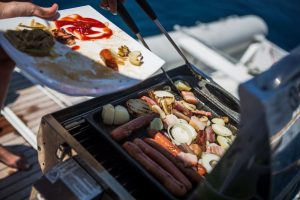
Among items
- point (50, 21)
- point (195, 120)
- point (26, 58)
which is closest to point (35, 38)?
point (26, 58)

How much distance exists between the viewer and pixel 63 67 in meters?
2.08

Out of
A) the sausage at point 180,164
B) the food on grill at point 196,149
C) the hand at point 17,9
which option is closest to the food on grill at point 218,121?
the food on grill at point 196,149

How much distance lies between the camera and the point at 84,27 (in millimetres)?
2545

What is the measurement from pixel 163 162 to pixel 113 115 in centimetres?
52

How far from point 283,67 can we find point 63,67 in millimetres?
1433

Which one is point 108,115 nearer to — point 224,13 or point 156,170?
point 156,170

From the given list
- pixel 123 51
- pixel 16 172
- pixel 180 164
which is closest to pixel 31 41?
pixel 123 51

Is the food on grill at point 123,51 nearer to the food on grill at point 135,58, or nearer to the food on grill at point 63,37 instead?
the food on grill at point 135,58

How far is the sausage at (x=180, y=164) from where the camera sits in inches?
77.5

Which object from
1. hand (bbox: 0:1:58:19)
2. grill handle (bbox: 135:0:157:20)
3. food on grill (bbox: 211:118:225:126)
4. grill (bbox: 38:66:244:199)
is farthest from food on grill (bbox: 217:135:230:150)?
hand (bbox: 0:1:58:19)

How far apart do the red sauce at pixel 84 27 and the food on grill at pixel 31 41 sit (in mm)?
263

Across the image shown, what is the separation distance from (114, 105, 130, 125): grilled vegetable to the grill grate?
20 centimetres

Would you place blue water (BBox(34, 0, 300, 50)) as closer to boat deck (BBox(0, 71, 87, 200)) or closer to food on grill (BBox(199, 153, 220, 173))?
boat deck (BBox(0, 71, 87, 200))

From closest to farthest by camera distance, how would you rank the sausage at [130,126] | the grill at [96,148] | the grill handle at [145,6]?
the grill at [96,148], the sausage at [130,126], the grill handle at [145,6]
